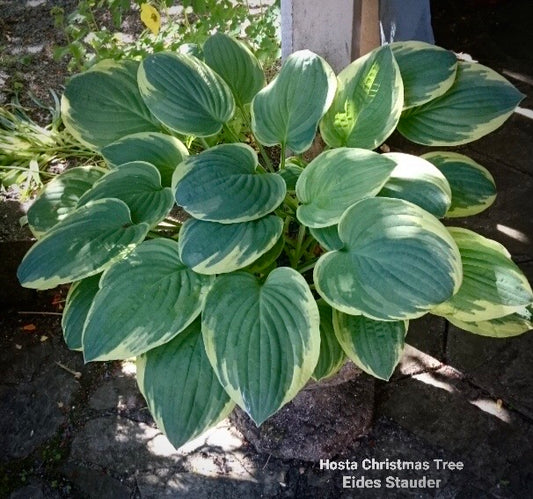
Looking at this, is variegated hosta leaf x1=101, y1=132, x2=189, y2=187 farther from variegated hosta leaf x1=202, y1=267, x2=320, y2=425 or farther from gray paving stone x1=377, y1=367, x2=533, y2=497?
gray paving stone x1=377, y1=367, x2=533, y2=497

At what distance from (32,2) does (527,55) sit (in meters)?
2.04

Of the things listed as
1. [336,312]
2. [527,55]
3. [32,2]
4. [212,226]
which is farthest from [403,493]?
[32,2]

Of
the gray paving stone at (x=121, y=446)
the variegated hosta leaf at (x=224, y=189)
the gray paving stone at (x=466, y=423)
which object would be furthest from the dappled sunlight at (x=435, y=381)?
the variegated hosta leaf at (x=224, y=189)

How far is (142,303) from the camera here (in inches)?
44.8

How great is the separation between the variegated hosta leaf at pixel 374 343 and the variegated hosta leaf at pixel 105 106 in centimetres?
65

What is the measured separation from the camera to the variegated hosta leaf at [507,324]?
125cm

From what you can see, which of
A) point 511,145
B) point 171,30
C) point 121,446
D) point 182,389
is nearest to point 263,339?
point 182,389

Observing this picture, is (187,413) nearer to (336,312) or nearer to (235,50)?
(336,312)

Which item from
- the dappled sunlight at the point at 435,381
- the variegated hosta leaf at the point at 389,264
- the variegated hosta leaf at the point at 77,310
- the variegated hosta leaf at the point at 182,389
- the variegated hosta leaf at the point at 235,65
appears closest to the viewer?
the variegated hosta leaf at the point at 389,264

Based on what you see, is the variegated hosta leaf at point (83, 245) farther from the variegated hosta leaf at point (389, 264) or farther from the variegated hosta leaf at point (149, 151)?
the variegated hosta leaf at point (389, 264)

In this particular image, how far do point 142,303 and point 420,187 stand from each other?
543 millimetres

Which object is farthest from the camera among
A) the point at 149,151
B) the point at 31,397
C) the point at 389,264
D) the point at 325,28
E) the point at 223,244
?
the point at 31,397

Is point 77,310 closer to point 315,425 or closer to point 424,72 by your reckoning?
point 315,425

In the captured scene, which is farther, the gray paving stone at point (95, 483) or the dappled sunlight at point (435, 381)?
the dappled sunlight at point (435, 381)
